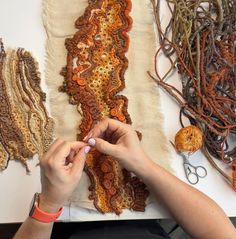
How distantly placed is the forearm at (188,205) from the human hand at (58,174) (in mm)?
167

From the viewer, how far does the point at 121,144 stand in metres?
0.83

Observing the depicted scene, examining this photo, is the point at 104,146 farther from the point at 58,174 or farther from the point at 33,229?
the point at 33,229

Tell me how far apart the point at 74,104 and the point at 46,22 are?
0.27 meters

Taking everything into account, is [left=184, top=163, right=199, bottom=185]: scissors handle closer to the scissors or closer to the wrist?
the scissors

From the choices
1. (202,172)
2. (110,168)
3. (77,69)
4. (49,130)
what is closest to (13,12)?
(77,69)

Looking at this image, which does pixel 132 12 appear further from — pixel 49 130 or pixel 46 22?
pixel 49 130

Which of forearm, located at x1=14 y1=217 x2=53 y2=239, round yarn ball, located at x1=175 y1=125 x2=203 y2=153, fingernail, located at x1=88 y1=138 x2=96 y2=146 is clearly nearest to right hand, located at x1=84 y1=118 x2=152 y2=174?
fingernail, located at x1=88 y1=138 x2=96 y2=146

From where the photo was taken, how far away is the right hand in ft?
2.66

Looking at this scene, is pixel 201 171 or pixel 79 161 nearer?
pixel 79 161

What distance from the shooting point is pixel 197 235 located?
0.81m

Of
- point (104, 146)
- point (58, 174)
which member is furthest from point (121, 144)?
point (58, 174)

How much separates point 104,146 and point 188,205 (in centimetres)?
24

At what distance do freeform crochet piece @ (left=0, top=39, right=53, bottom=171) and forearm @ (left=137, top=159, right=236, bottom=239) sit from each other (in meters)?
0.29

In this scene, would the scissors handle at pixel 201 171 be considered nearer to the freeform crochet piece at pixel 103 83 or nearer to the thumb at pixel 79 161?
the freeform crochet piece at pixel 103 83
